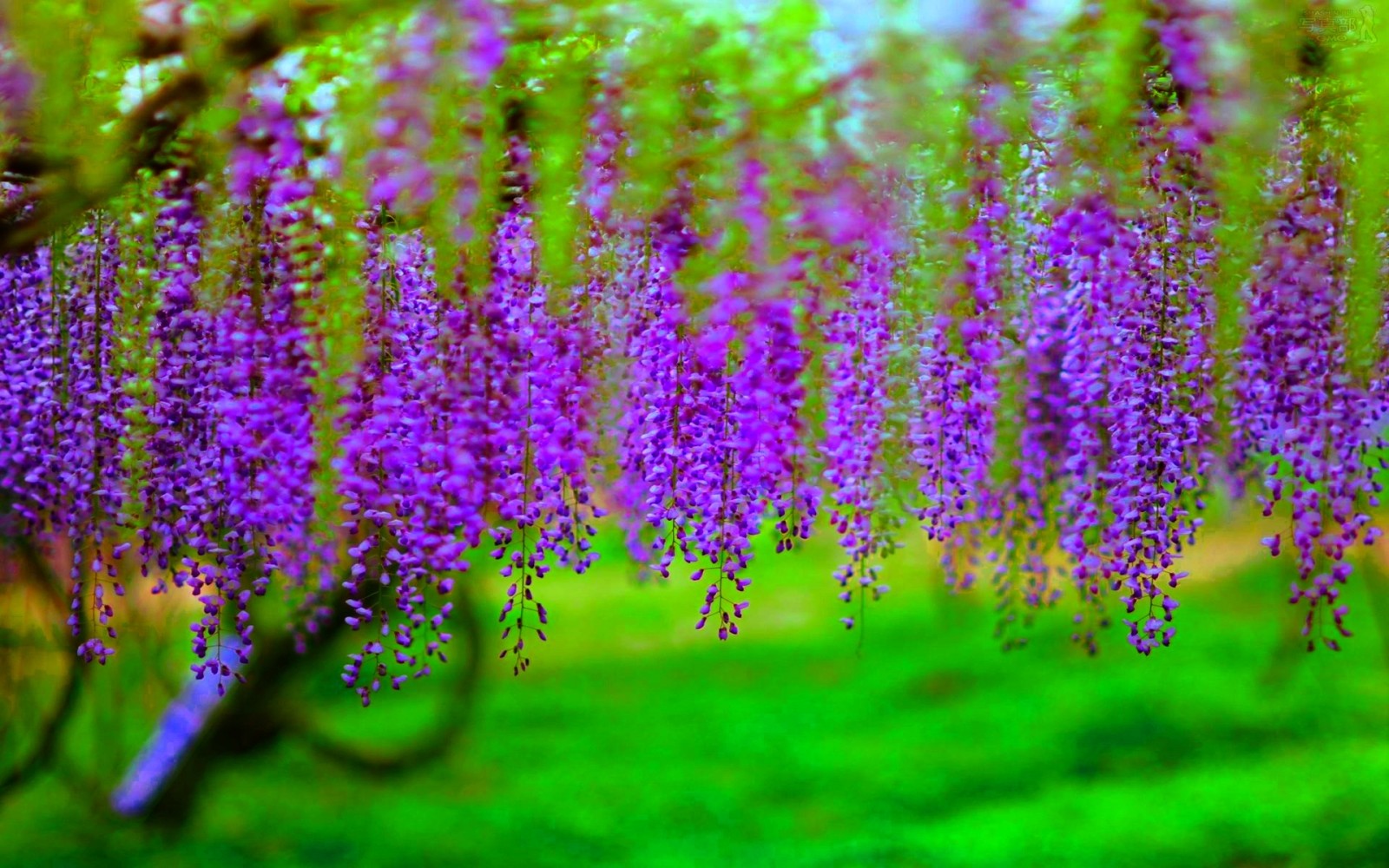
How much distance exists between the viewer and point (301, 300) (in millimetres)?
2463

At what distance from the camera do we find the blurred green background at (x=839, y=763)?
6.84m

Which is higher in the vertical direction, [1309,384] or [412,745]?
[1309,384]

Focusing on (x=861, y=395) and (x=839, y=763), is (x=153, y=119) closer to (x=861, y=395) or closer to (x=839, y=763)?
(x=861, y=395)

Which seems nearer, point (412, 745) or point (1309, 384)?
point (1309, 384)

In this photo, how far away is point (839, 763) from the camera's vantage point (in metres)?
8.12

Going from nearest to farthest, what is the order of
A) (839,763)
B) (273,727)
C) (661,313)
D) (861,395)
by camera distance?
(661,313) → (861,395) → (273,727) → (839,763)

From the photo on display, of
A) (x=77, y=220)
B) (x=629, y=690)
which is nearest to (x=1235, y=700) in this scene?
(x=629, y=690)

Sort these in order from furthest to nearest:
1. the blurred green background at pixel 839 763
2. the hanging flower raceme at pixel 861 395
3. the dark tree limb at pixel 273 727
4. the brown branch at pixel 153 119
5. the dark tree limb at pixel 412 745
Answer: the dark tree limb at pixel 412 745, the blurred green background at pixel 839 763, the dark tree limb at pixel 273 727, the hanging flower raceme at pixel 861 395, the brown branch at pixel 153 119

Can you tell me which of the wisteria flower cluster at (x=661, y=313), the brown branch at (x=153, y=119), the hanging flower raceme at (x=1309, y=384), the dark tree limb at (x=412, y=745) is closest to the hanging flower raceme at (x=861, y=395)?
the wisteria flower cluster at (x=661, y=313)

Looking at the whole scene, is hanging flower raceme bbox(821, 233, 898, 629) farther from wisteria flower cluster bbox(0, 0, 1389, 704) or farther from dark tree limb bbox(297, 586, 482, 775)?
dark tree limb bbox(297, 586, 482, 775)

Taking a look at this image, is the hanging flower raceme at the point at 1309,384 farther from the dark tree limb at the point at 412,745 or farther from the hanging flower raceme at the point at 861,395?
the dark tree limb at the point at 412,745

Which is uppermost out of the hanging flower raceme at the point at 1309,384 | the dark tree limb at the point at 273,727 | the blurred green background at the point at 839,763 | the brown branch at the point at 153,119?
the brown branch at the point at 153,119

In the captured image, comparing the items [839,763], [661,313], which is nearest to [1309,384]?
[661,313]

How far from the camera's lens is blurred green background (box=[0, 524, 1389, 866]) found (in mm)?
6844
